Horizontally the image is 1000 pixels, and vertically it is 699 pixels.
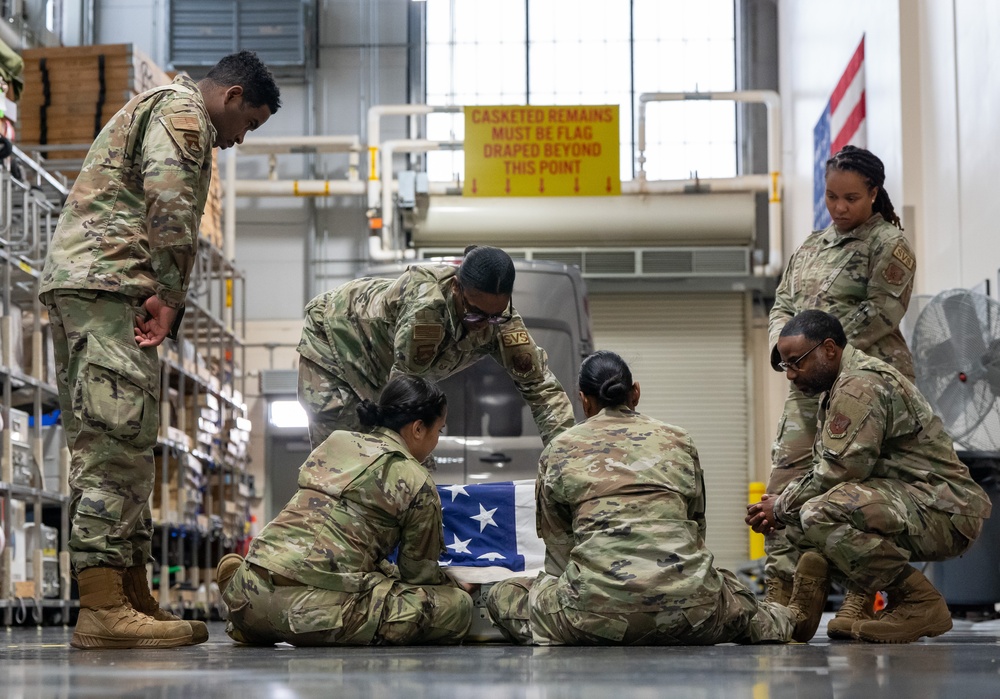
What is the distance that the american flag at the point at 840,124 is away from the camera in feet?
35.7

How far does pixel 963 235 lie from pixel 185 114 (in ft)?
18.9

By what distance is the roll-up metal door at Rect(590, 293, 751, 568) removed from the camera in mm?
15469

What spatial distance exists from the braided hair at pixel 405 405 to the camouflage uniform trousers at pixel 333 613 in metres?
0.51

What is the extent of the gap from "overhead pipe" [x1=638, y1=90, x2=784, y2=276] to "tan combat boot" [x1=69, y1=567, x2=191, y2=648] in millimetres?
11771

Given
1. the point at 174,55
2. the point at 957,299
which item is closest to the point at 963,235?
the point at 957,299

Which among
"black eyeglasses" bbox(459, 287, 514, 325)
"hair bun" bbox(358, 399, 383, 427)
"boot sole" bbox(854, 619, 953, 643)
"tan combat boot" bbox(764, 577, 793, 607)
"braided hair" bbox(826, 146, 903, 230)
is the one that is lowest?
"boot sole" bbox(854, 619, 953, 643)

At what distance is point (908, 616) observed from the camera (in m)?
4.24

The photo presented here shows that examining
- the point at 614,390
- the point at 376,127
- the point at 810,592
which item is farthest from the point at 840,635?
the point at 376,127


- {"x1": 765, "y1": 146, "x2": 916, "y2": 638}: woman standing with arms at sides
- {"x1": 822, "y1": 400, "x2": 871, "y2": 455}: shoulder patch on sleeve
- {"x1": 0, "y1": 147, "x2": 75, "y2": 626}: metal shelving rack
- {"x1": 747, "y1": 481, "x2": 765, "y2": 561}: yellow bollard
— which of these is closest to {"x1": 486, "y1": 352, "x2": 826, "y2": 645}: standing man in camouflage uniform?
{"x1": 822, "y1": 400, "x2": 871, "y2": 455}: shoulder patch on sleeve

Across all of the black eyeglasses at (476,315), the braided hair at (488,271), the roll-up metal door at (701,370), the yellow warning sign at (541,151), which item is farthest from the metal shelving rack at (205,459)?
the braided hair at (488,271)

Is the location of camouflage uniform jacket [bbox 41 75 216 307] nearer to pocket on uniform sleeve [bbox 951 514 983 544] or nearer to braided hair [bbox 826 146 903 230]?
braided hair [bbox 826 146 903 230]

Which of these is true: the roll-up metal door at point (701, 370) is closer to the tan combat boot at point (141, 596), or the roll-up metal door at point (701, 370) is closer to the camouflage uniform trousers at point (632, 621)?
the camouflage uniform trousers at point (632, 621)

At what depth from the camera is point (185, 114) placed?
3.95m

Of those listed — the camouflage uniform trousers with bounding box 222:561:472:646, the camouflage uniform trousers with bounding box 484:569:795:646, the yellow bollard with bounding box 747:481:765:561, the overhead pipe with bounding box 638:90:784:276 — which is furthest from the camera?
the overhead pipe with bounding box 638:90:784:276
